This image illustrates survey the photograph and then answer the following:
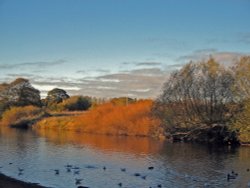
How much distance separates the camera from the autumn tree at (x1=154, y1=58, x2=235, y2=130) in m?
54.0

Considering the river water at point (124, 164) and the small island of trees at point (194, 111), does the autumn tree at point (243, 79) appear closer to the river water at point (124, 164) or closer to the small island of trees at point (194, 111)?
the small island of trees at point (194, 111)

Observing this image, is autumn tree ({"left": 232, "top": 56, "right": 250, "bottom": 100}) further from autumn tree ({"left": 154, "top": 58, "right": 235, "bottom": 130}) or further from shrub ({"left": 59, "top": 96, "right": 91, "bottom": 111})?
shrub ({"left": 59, "top": 96, "right": 91, "bottom": 111})

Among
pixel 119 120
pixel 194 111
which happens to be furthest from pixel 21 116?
pixel 194 111

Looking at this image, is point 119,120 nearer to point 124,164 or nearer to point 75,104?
point 124,164

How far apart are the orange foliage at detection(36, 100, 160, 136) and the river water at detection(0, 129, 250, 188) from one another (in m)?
13.3

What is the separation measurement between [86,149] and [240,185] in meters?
20.4

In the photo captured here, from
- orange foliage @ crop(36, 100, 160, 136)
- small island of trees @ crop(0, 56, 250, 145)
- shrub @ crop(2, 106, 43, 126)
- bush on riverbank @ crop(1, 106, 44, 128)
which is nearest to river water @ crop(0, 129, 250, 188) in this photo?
small island of trees @ crop(0, 56, 250, 145)

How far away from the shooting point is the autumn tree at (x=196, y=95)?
54000 mm

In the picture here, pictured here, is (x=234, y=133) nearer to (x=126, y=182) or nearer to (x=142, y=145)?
(x=142, y=145)

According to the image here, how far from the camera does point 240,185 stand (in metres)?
26.4

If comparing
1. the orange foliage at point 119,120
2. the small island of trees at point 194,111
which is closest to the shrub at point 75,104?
the orange foliage at point 119,120

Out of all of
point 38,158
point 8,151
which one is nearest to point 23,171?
point 38,158

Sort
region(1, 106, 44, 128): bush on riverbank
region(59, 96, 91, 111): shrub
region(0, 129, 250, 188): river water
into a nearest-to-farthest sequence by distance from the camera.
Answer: region(0, 129, 250, 188): river water, region(1, 106, 44, 128): bush on riverbank, region(59, 96, 91, 111): shrub

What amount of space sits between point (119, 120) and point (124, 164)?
31324mm
